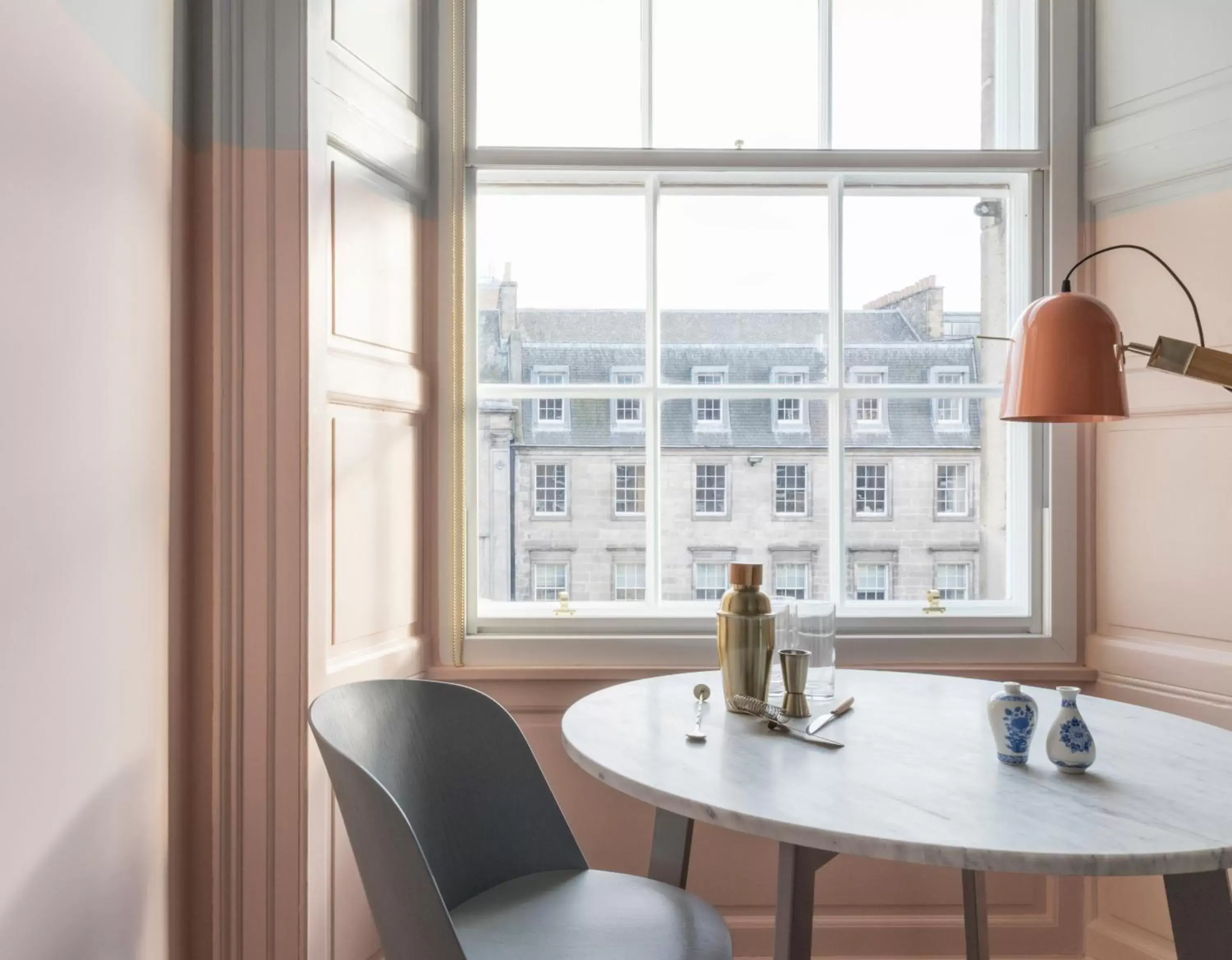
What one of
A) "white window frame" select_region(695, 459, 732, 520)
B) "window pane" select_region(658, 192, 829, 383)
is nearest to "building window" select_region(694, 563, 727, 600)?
"white window frame" select_region(695, 459, 732, 520)

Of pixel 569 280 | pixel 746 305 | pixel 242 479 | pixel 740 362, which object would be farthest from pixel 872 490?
pixel 242 479

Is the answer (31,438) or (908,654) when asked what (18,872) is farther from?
(908,654)

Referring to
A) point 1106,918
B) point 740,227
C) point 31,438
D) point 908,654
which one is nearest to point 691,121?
point 740,227

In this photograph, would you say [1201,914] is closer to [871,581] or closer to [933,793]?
[933,793]

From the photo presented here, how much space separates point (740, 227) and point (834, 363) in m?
0.45

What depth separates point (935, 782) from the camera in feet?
3.66

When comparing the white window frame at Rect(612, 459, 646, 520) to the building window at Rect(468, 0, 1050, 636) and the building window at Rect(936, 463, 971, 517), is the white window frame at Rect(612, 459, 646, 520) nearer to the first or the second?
the building window at Rect(468, 0, 1050, 636)

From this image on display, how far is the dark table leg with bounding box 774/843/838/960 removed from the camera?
1122 millimetres

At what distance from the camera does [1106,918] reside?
2061mm


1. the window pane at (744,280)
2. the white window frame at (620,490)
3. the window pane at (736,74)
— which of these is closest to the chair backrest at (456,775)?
the white window frame at (620,490)

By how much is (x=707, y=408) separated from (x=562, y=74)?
974 millimetres

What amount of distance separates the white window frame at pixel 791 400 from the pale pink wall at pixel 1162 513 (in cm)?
74

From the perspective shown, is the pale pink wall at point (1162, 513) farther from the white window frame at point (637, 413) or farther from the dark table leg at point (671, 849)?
the dark table leg at point (671, 849)

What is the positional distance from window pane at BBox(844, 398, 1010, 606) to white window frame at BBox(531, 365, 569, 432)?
2.50 ft
